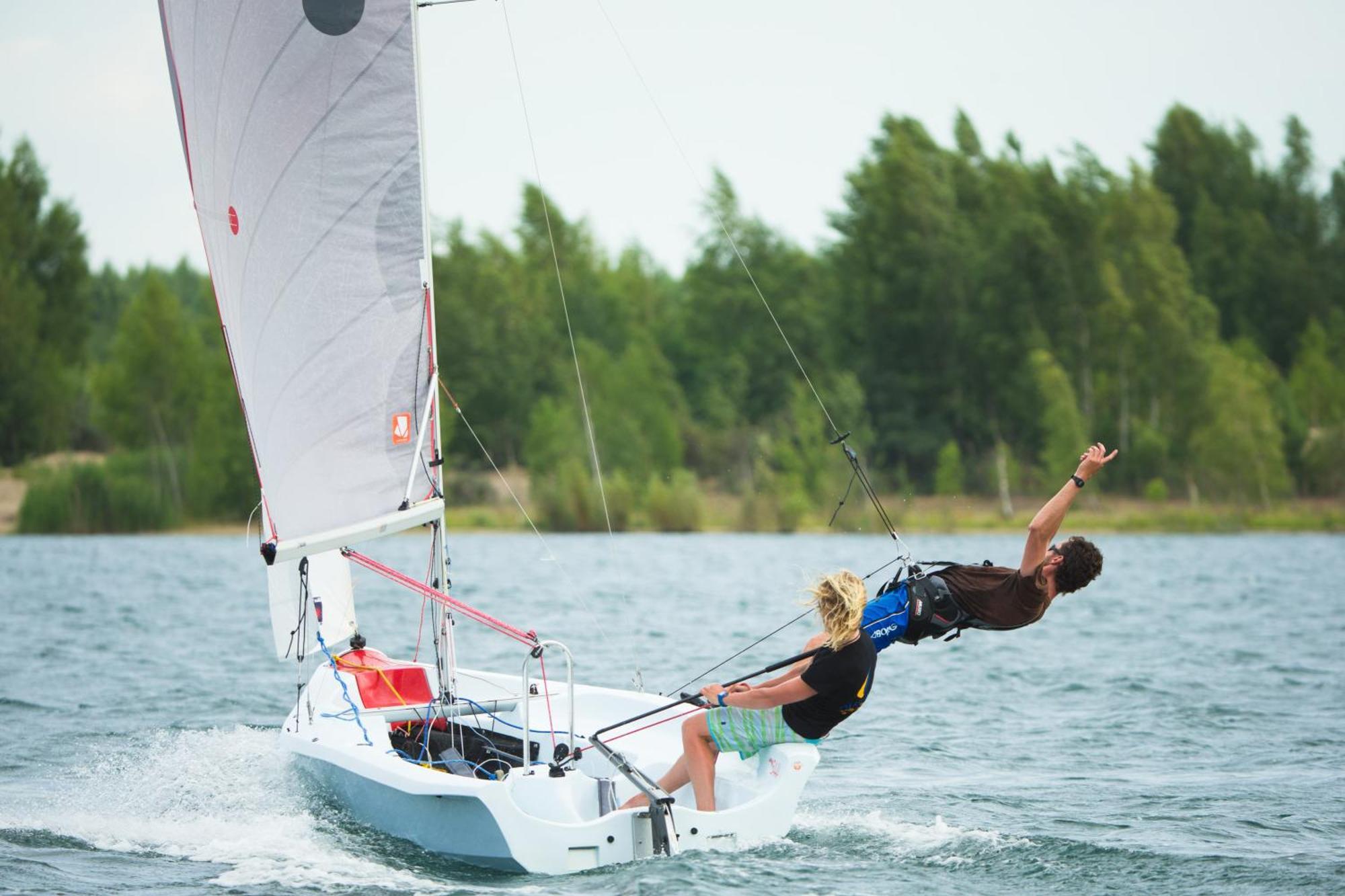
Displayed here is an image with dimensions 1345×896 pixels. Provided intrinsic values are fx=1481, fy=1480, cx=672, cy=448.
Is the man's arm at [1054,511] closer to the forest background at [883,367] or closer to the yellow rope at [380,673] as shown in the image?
the yellow rope at [380,673]

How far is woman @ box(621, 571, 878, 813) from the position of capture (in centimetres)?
662

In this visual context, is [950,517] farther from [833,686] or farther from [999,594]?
[833,686]

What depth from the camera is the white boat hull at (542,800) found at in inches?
259

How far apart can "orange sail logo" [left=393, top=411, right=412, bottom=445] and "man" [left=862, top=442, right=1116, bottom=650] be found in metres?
2.70

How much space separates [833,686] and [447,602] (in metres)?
2.35

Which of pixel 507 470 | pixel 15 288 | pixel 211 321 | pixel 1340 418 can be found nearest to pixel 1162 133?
pixel 1340 418

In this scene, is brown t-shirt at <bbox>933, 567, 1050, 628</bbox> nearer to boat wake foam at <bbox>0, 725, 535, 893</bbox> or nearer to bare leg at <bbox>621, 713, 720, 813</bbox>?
bare leg at <bbox>621, 713, 720, 813</bbox>

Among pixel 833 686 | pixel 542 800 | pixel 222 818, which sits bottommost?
pixel 222 818

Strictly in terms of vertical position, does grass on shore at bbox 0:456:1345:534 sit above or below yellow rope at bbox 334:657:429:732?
above

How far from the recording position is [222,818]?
25.8ft

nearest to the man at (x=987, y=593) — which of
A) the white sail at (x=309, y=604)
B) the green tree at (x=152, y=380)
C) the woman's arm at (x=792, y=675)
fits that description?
the woman's arm at (x=792, y=675)

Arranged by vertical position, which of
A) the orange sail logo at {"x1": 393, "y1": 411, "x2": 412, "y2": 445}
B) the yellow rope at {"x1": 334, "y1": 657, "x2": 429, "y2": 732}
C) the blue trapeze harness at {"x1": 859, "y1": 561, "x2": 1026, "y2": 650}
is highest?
the orange sail logo at {"x1": 393, "y1": 411, "x2": 412, "y2": 445}

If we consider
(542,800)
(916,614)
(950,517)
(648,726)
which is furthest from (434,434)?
(950,517)

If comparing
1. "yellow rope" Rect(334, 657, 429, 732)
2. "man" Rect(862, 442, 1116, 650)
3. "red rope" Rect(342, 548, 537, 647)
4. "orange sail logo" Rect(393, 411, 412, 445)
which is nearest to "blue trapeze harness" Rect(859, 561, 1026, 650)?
"man" Rect(862, 442, 1116, 650)
